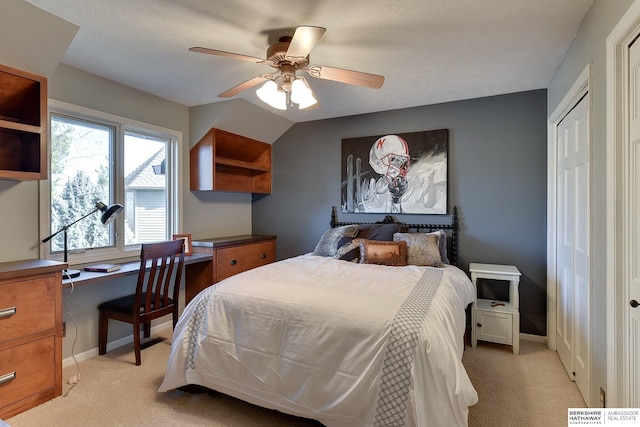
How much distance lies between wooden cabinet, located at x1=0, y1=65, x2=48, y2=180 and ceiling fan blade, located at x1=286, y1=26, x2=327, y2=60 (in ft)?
5.70

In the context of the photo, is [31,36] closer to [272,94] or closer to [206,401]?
[272,94]

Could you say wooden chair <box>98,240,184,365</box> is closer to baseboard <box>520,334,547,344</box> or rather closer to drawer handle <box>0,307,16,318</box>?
drawer handle <box>0,307,16,318</box>

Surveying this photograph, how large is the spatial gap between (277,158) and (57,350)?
3137 millimetres

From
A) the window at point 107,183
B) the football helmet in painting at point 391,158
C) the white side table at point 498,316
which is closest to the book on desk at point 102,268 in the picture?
the window at point 107,183

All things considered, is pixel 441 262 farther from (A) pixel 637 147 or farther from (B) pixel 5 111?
(B) pixel 5 111

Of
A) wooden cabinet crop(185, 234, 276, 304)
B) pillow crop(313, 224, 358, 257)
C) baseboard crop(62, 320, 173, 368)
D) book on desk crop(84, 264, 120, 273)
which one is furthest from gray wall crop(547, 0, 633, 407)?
baseboard crop(62, 320, 173, 368)

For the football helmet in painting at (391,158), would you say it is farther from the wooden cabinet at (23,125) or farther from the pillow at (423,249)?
the wooden cabinet at (23,125)

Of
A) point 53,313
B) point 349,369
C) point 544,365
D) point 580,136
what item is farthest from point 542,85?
point 53,313

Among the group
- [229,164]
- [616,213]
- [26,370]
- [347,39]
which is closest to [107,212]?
[26,370]

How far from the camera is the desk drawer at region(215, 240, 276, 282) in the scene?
3.53m

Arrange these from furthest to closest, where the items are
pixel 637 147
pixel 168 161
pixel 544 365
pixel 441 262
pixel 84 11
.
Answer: pixel 168 161
pixel 441 262
pixel 544 365
pixel 84 11
pixel 637 147

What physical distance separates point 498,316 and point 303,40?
8.98 ft

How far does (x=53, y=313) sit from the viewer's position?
2057mm

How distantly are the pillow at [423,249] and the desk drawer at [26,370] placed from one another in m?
2.79
